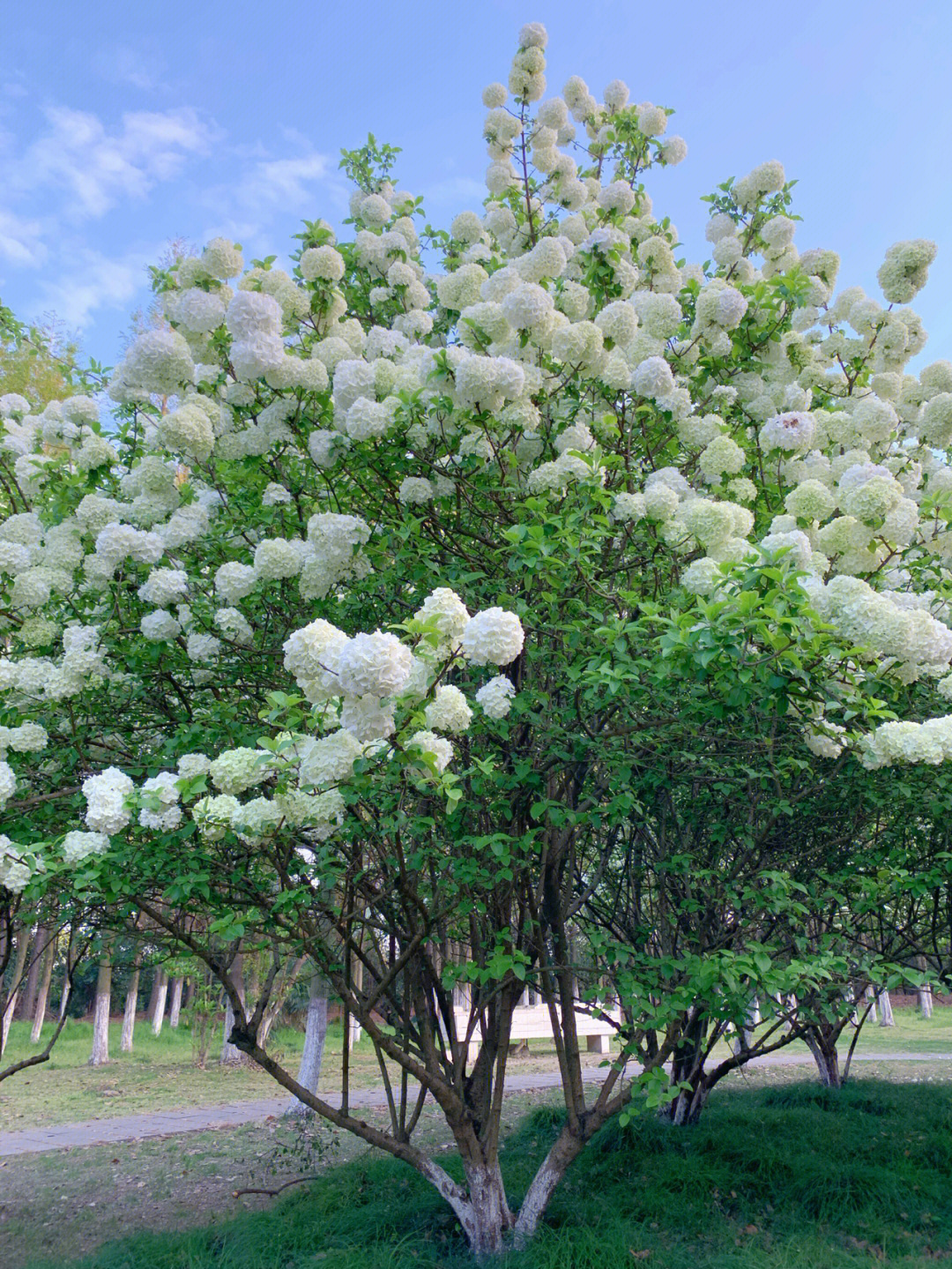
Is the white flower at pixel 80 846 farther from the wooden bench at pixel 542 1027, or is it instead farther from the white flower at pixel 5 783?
the wooden bench at pixel 542 1027

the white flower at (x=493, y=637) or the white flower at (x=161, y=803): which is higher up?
the white flower at (x=493, y=637)

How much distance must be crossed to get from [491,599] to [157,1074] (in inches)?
514

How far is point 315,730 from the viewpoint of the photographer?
304cm

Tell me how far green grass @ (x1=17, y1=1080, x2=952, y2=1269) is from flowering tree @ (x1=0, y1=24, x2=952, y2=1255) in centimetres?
51

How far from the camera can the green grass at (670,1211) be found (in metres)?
4.53

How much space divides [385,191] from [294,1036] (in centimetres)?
1806

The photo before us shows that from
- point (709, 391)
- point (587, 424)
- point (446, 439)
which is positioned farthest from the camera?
point (709, 391)

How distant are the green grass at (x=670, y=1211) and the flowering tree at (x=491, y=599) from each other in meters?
0.51

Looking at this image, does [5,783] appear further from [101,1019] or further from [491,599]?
[101,1019]

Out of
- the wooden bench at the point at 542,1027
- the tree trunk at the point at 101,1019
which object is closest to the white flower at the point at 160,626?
the wooden bench at the point at 542,1027

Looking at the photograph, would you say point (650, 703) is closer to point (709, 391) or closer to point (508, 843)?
point (508, 843)

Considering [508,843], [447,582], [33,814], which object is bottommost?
[508,843]

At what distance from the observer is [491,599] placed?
456 cm

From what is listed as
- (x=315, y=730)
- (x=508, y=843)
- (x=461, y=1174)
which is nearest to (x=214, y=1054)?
(x=461, y=1174)
